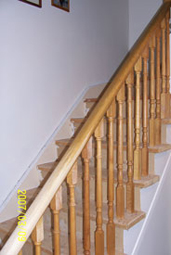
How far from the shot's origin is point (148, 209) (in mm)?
1703

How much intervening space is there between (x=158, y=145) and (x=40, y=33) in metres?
1.47

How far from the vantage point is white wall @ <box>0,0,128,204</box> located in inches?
81.3

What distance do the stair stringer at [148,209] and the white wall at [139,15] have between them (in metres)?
2.33

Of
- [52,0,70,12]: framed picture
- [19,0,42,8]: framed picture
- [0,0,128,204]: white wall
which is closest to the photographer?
[0,0,128,204]: white wall

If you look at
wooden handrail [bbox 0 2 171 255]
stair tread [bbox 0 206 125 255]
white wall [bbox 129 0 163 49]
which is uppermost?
white wall [bbox 129 0 163 49]

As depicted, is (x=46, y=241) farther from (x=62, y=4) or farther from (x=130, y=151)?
(x=62, y=4)

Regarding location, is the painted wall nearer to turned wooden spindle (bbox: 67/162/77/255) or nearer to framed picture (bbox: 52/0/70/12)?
turned wooden spindle (bbox: 67/162/77/255)

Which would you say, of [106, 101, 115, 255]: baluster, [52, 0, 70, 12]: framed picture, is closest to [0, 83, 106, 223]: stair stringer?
[52, 0, 70, 12]: framed picture

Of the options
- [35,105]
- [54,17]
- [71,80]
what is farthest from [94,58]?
[35,105]

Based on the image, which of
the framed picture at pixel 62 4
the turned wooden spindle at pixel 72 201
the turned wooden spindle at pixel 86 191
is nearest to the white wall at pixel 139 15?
the framed picture at pixel 62 4

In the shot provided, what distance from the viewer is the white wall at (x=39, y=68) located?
6.77 feet

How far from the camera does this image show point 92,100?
8.80 ft

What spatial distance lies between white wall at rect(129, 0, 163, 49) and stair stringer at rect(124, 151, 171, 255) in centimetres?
233

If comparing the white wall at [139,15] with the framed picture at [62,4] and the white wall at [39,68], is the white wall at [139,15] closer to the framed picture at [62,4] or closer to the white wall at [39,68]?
the white wall at [39,68]
